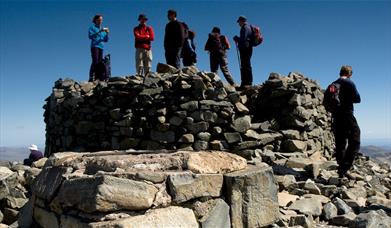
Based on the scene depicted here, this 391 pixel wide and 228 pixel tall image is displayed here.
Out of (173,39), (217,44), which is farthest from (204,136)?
(217,44)

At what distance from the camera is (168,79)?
11250 mm

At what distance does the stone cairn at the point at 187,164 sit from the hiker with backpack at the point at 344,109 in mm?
721

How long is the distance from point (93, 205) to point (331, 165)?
7975 millimetres

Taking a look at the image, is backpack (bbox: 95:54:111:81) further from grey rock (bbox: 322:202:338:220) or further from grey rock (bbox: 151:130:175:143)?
grey rock (bbox: 322:202:338:220)

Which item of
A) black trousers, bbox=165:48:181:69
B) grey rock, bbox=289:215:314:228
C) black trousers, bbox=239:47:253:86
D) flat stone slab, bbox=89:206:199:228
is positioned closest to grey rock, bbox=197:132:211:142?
black trousers, bbox=165:48:181:69

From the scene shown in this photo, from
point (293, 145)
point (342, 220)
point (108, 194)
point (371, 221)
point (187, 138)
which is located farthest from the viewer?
point (293, 145)

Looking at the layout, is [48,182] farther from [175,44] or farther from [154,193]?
[175,44]

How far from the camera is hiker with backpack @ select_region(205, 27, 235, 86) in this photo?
46.3 feet

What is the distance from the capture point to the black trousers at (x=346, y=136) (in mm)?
8961

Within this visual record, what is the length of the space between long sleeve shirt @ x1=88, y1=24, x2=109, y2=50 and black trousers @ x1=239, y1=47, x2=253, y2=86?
14.9 feet

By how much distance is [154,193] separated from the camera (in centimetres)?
423

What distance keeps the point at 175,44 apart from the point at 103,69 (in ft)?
9.23

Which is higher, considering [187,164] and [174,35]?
[174,35]

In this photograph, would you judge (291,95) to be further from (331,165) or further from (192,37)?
(192,37)
